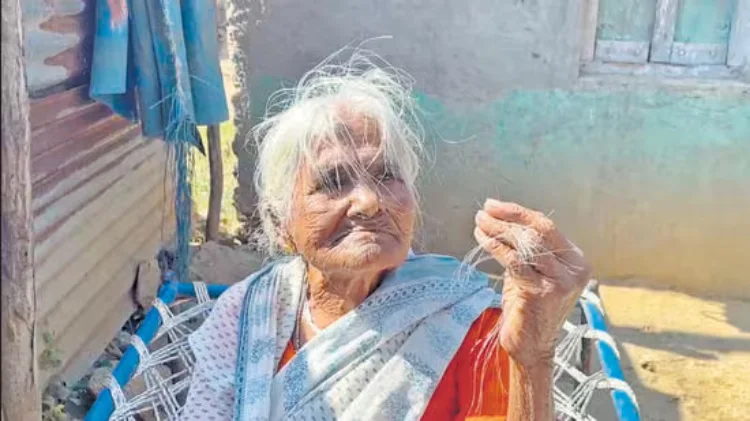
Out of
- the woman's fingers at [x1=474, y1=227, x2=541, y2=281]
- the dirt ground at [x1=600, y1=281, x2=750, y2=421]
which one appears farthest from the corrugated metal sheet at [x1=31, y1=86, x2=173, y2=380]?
the dirt ground at [x1=600, y1=281, x2=750, y2=421]

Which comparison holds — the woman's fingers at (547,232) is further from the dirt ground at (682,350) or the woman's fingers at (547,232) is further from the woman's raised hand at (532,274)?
the dirt ground at (682,350)

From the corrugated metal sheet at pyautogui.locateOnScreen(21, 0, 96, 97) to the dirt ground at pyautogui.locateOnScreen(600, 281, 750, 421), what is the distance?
277 centimetres

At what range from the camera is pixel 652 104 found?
5.17 meters

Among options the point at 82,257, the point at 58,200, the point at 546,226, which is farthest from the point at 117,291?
the point at 546,226

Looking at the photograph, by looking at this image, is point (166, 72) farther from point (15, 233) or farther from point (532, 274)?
point (15, 233)

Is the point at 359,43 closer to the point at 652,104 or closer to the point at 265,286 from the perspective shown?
the point at 652,104

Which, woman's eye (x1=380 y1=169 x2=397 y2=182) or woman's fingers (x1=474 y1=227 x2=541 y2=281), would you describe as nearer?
woman's fingers (x1=474 y1=227 x2=541 y2=281)

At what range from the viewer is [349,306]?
2.12 metres

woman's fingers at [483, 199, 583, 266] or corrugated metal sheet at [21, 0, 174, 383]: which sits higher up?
woman's fingers at [483, 199, 583, 266]

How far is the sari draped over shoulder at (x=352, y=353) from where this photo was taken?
1957 millimetres

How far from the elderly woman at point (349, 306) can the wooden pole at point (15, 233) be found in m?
1.07

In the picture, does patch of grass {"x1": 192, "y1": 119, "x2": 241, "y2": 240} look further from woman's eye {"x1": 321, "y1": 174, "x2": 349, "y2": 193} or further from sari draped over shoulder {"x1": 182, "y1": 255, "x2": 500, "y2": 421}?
woman's eye {"x1": 321, "y1": 174, "x2": 349, "y2": 193}

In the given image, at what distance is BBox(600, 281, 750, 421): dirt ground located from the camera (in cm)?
400

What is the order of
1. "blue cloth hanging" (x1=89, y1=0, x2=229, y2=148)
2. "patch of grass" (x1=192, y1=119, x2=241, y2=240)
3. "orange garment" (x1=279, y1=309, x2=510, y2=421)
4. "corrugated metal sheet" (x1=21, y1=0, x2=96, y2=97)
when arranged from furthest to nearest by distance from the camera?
"patch of grass" (x1=192, y1=119, x2=241, y2=240)
"blue cloth hanging" (x1=89, y1=0, x2=229, y2=148)
"corrugated metal sheet" (x1=21, y1=0, x2=96, y2=97)
"orange garment" (x1=279, y1=309, x2=510, y2=421)
